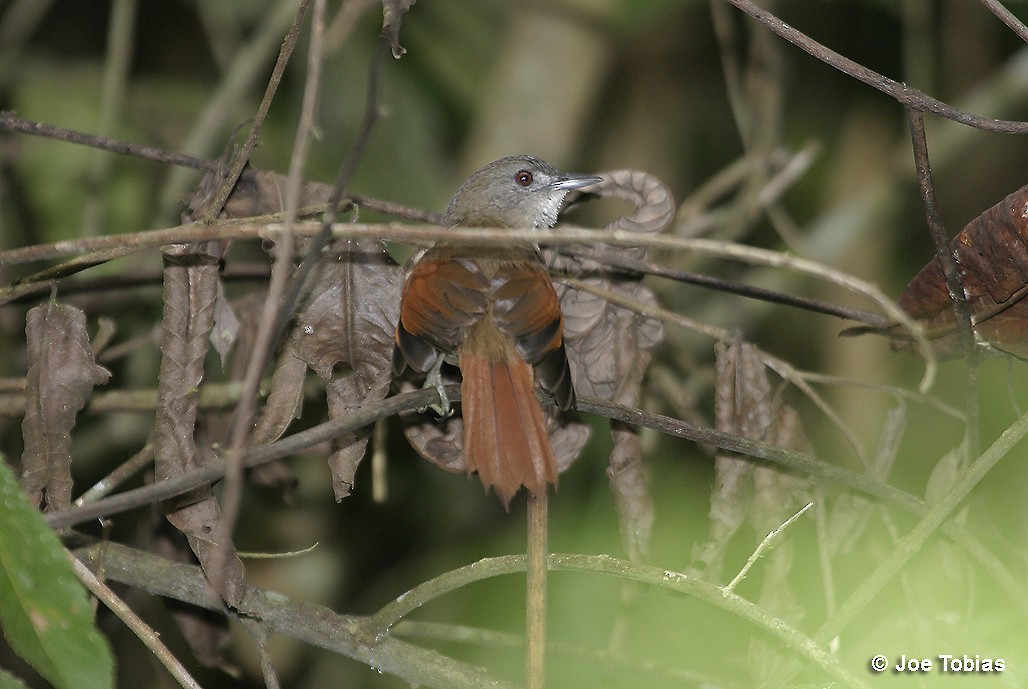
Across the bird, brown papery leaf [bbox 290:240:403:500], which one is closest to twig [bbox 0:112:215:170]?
brown papery leaf [bbox 290:240:403:500]

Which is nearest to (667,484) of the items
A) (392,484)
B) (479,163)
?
(392,484)

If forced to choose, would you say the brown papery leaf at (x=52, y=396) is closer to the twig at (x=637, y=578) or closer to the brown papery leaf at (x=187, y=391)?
the brown papery leaf at (x=187, y=391)

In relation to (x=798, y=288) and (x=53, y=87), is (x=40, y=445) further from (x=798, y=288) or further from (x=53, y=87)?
(x=798, y=288)

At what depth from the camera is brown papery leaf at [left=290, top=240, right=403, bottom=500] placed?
2455 millimetres

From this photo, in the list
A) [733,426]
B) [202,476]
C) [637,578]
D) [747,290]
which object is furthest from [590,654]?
[202,476]

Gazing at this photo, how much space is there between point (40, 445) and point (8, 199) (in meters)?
2.34

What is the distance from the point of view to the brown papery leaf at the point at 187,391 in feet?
7.38

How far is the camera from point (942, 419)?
5090mm

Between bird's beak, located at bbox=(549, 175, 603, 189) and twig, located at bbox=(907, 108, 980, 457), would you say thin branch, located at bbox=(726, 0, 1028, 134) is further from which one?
bird's beak, located at bbox=(549, 175, 603, 189)

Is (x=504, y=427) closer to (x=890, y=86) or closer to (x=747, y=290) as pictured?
(x=747, y=290)

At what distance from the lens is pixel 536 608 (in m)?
2.02

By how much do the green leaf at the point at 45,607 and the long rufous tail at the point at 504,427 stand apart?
2.70 feet

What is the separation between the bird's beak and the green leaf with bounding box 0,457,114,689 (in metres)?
1.81

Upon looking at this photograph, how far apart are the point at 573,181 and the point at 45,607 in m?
2.14
